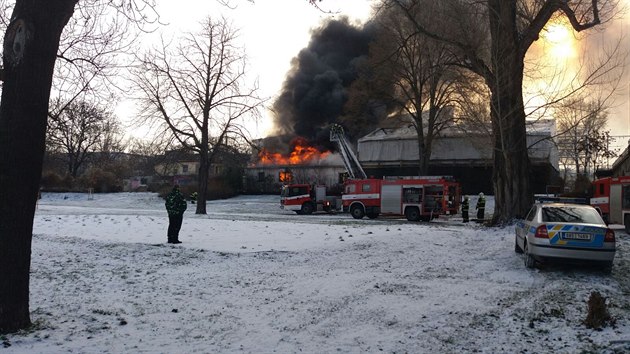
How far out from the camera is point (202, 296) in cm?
758

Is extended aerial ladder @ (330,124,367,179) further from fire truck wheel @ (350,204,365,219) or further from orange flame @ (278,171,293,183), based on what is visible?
fire truck wheel @ (350,204,365,219)

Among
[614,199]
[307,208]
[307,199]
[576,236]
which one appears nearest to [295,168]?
[307,199]

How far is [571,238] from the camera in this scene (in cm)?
910

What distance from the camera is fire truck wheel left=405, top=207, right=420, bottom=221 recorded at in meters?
26.6

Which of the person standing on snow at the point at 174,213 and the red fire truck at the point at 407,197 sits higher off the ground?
the red fire truck at the point at 407,197

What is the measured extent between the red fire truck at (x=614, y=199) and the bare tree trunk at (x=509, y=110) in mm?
3581

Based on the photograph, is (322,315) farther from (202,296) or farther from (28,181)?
(28,181)

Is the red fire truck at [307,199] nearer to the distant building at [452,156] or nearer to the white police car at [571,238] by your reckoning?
the distant building at [452,156]

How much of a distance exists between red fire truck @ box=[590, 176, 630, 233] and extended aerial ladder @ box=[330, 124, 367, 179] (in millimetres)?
18821

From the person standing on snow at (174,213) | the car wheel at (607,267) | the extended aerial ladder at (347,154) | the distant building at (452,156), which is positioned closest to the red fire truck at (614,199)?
the car wheel at (607,267)

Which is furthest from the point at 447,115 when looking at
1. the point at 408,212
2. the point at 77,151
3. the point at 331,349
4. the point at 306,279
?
the point at 77,151

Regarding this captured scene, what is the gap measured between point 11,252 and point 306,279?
488cm

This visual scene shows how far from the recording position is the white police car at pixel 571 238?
904 centimetres

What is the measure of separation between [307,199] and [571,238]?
2392 centimetres
